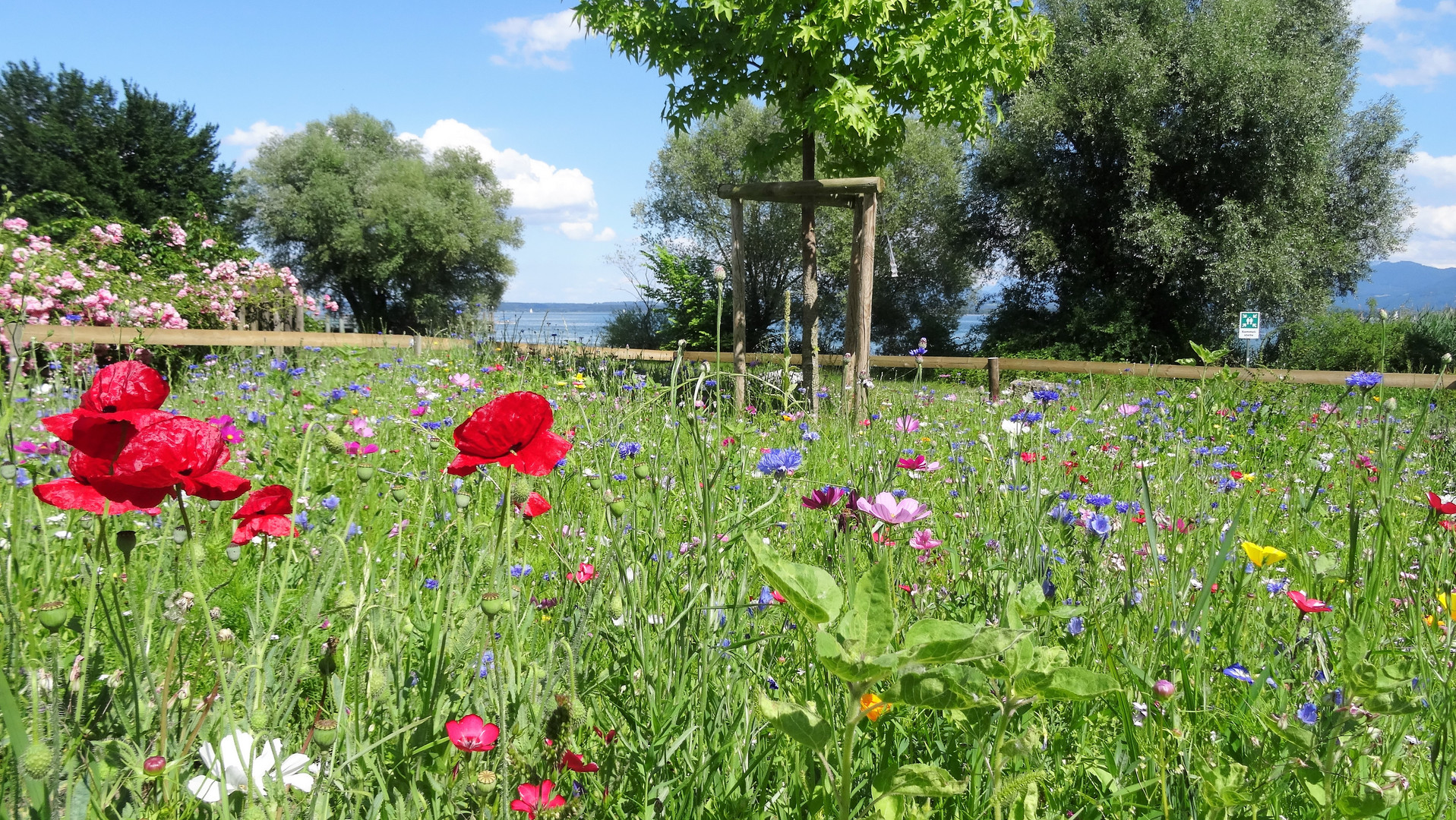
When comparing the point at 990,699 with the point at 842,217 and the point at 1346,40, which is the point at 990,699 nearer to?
the point at 842,217

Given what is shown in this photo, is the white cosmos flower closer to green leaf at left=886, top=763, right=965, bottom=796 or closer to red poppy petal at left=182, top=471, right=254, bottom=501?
red poppy petal at left=182, top=471, right=254, bottom=501

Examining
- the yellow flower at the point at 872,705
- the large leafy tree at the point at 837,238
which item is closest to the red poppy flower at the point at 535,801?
the yellow flower at the point at 872,705

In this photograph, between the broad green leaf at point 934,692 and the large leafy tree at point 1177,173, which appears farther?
the large leafy tree at point 1177,173

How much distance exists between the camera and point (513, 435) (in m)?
0.98

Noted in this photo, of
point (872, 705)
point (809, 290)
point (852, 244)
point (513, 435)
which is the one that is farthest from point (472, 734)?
point (809, 290)

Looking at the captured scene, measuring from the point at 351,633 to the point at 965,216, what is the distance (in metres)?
22.4

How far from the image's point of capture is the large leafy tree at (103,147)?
1057 inches

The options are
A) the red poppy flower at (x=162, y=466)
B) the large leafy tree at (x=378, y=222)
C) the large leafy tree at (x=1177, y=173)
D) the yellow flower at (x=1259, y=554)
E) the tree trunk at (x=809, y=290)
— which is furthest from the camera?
the large leafy tree at (x=378, y=222)

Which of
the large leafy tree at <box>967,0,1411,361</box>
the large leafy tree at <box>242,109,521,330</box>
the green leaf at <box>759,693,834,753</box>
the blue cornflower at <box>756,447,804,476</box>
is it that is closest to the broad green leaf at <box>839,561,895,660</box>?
the green leaf at <box>759,693,834,753</box>

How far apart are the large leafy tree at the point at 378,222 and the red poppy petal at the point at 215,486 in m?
31.4

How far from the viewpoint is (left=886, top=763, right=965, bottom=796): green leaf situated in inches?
29.9

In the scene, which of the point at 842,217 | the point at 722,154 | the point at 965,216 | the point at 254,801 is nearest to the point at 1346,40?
the point at 965,216

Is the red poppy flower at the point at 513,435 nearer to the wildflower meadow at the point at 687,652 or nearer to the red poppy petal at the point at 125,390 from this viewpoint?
the wildflower meadow at the point at 687,652

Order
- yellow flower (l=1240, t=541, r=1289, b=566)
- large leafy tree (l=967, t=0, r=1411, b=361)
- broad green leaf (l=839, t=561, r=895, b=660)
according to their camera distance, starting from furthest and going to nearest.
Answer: large leafy tree (l=967, t=0, r=1411, b=361)
yellow flower (l=1240, t=541, r=1289, b=566)
broad green leaf (l=839, t=561, r=895, b=660)
